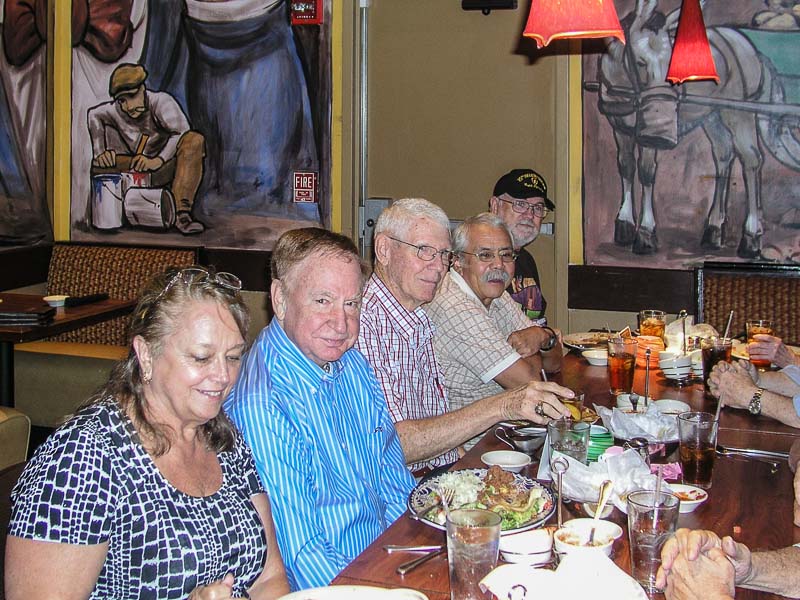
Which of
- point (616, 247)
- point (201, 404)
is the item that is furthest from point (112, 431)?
point (616, 247)

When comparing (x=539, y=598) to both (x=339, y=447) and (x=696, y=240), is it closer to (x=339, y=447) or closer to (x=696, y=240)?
(x=339, y=447)

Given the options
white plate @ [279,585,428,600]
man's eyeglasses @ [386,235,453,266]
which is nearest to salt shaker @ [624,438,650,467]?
man's eyeglasses @ [386,235,453,266]

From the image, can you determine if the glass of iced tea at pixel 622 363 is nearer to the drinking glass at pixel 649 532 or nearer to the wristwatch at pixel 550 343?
the wristwatch at pixel 550 343

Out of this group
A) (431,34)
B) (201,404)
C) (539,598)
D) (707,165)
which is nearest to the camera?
(539,598)

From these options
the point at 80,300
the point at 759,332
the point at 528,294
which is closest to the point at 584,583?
the point at 759,332

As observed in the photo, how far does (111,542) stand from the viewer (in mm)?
1545

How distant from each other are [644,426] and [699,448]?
0.35 metres

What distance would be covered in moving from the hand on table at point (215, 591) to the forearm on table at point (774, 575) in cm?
90

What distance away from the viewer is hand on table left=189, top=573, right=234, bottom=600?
1.50m

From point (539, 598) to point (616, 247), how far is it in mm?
3943

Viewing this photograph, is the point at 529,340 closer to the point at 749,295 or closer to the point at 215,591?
the point at 749,295

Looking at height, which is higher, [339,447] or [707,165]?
[707,165]

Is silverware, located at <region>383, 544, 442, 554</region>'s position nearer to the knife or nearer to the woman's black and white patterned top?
the woman's black and white patterned top

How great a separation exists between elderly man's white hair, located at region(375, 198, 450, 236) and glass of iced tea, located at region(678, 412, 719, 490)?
3.45ft
